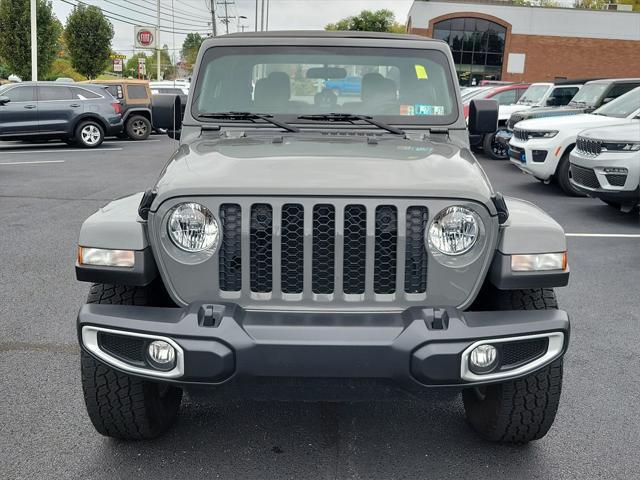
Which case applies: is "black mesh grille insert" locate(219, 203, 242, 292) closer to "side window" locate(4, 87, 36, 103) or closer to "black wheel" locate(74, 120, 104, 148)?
"side window" locate(4, 87, 36, 103)

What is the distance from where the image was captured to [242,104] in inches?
159

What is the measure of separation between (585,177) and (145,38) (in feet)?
134

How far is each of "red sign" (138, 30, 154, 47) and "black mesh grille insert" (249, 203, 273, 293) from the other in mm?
45345

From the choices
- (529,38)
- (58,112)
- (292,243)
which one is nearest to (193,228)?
(292,243)

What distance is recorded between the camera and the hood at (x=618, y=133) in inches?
337

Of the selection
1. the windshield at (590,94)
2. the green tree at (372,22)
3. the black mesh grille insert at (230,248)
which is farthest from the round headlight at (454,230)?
the green tree at (372,22)

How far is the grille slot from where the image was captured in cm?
886

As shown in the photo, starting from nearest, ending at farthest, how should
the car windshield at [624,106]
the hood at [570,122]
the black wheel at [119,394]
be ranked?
the black wheel at [119,394]
the car windshield at [624,106]
the hood at [570,122]

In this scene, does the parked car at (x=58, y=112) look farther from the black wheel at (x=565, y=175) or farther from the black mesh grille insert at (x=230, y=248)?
the black mesh grille insert at (x=230, y=248)

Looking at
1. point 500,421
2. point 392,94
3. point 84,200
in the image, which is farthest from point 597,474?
point 84,200

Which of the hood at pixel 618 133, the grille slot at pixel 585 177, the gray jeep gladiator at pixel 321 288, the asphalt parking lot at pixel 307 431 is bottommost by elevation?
the asphalt parking lot at pixel 307 431

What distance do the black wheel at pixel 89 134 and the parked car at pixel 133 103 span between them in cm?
189

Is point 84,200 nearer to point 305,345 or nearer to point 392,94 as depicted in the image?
point 392,94

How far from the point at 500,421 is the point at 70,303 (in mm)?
3532
